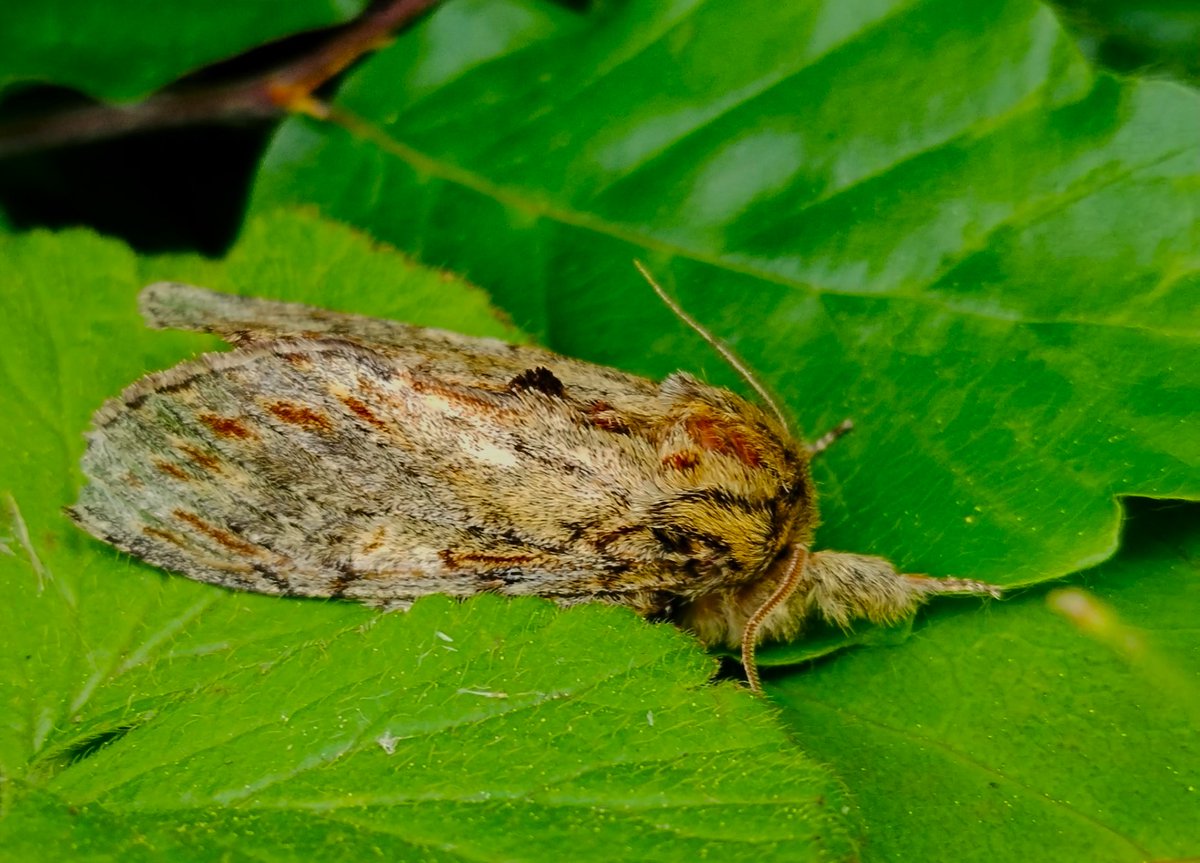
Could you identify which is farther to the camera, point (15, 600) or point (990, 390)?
point (990, 390)

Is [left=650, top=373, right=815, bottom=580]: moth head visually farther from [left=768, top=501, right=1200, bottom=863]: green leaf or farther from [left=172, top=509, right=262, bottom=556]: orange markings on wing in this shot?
[left=172, top=509, right=262, bottom=556]: orange markings on wing

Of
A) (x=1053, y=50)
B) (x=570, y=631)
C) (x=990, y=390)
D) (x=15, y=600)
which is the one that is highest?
(x=1053, y=50)

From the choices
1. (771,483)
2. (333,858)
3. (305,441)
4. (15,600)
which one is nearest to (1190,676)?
(771,483)

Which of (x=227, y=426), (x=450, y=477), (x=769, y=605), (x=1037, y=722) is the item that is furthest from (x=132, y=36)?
(x=1037, y=722)

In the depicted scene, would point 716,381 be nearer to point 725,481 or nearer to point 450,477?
point 725,481

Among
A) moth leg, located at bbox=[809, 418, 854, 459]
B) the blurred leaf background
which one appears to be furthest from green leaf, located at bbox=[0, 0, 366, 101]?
moth leg, located at bbox=[809, 418, 854, 459]

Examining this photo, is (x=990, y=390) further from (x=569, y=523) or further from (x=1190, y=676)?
(x=569, y=523)
